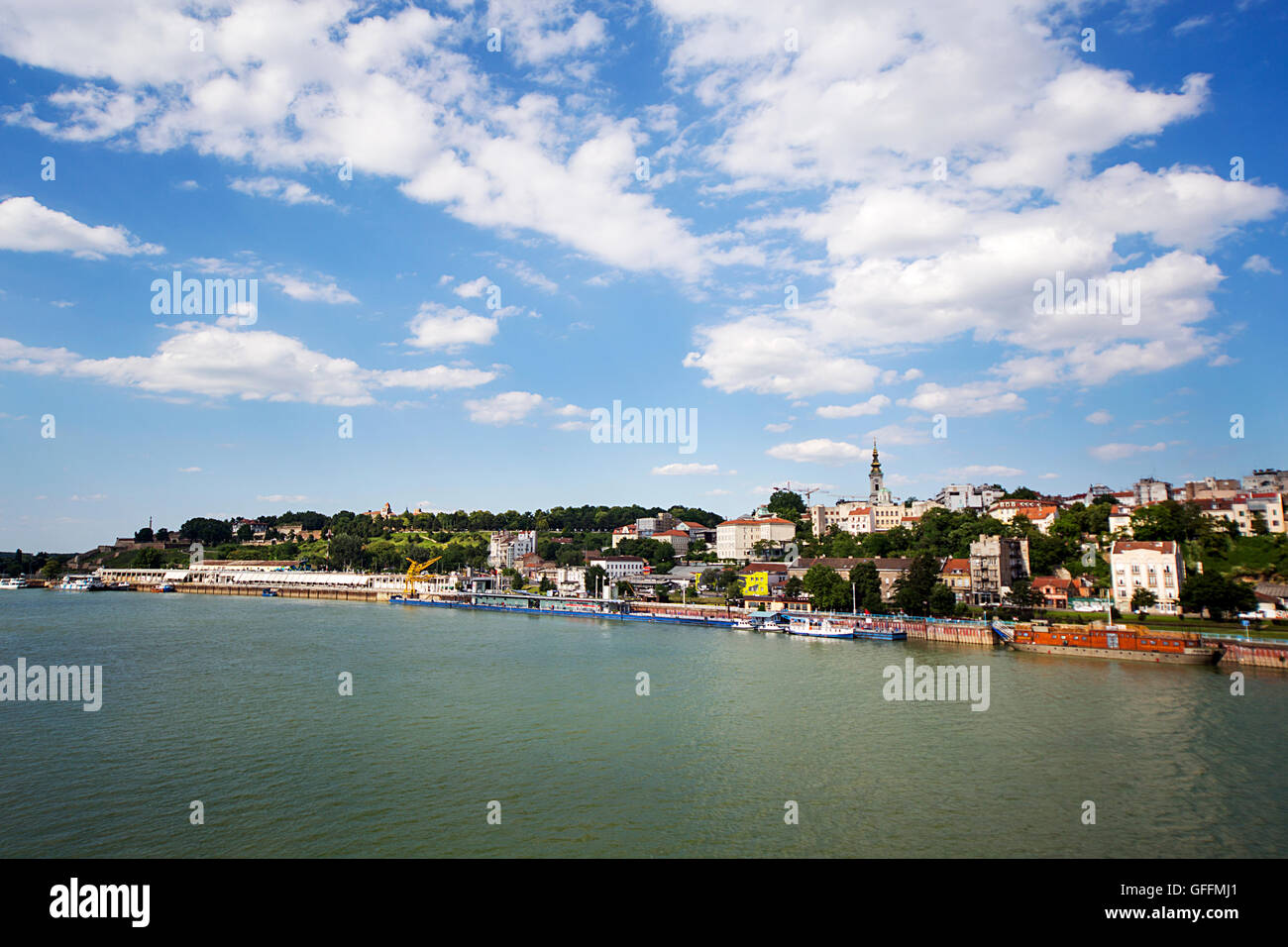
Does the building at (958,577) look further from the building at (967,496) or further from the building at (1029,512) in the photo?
the building at (967,496)

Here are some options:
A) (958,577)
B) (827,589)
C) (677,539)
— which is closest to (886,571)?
(958,577)

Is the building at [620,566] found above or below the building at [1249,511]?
below

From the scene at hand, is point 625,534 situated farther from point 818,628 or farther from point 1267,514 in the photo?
point 1267,514

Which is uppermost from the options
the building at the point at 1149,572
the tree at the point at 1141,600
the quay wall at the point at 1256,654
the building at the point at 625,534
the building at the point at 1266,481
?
the building at the point at 1266,481

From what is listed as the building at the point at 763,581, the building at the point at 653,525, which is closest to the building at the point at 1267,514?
the building at the point at 763,581

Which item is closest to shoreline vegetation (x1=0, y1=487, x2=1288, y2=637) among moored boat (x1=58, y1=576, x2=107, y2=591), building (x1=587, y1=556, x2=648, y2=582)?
building (x1=587, y1=556, x2=648, y2=582)

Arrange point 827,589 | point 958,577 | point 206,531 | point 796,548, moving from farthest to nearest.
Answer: point 206,531 → point 796,548 → point 827,589 → point 958,577
